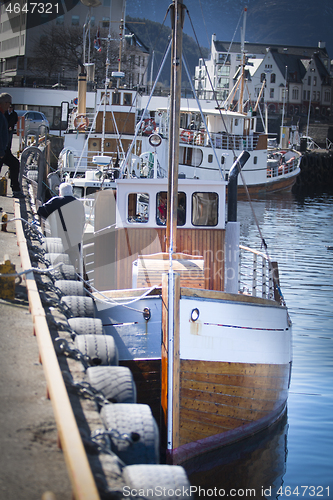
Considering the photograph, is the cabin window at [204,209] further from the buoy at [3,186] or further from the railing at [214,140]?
the railing at [214,140]

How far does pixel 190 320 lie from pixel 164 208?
8.57ft

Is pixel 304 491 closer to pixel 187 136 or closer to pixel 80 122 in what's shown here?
pixel 80 122

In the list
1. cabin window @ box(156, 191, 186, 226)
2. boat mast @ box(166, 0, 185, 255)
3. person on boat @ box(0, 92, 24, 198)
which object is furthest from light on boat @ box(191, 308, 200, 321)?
person on boat @ box(0, 92, 24, 198)

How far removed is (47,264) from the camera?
7820mm

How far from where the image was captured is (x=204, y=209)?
8.55 metres

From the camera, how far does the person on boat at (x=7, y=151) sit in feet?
30.0

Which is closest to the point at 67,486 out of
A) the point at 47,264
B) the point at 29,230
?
the point at 47,264

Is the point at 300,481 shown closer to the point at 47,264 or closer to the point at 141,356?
the point at 141,356

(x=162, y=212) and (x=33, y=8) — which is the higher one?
(x=33, y=8)

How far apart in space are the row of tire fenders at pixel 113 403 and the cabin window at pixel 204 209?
2790 millimetres

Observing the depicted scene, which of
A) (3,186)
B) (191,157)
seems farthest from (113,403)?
(191,157)

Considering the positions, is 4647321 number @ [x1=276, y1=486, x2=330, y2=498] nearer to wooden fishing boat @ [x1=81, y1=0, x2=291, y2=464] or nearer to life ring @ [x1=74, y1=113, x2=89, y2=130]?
wooden fishing boat @ [x1=81, y1=0, x2=291, y2=464]

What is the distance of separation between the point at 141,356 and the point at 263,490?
7.99 feet

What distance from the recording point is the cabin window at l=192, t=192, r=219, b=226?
8.49 meters
